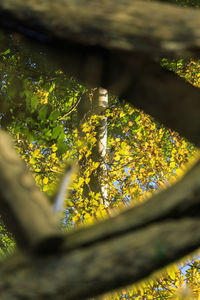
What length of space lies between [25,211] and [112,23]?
41.5 inches

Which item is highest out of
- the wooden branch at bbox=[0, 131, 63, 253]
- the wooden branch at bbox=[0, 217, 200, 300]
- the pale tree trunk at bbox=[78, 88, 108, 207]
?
the pale tree trunk at bbox=[78, 88, 108, 207]

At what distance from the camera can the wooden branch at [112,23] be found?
1772 mm

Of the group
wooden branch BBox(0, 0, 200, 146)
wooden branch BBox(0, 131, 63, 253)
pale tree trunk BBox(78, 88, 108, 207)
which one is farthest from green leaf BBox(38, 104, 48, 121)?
pale tree trunk BBox(78, 88, 108, 207)

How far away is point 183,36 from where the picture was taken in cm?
177

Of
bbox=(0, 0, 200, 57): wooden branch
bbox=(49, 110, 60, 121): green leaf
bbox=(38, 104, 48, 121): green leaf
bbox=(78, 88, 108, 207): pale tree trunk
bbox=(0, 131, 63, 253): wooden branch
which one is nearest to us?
bbox=(0, 131, 63, 253): wooden branch

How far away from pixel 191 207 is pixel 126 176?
9.16 meters

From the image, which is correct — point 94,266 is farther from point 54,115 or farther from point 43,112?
point 54,115

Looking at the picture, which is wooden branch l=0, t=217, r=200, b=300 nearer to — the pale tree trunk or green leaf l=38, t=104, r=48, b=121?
green leaf l=38, t=104, r=48, b=121

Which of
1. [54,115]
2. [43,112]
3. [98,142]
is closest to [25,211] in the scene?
[43,112]

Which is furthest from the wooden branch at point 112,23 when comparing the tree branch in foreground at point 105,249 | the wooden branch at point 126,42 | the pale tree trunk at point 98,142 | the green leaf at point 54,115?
the pale tree trunk at point 98,142

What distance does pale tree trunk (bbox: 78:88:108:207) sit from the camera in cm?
1059

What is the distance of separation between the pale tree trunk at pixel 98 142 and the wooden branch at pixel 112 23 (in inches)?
327

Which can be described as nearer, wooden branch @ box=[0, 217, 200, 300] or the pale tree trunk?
wooden branch @ box=[0, 217, 200, 300]

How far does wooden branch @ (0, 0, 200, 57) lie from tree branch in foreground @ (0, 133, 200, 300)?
75cm
